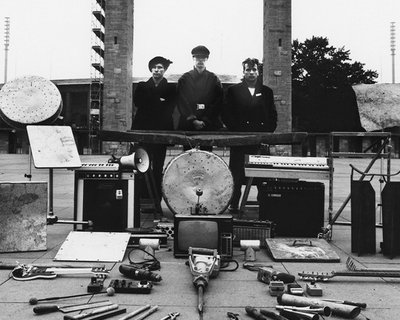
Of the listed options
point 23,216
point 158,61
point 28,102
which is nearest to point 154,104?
point 158,61

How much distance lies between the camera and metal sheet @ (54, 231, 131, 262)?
4.27 meters

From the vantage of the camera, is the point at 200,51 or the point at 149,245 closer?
the point at 149,245

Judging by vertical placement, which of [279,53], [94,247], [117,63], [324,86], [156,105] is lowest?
→ [94,247]

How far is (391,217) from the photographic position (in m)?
4.51

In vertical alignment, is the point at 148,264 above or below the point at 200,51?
below

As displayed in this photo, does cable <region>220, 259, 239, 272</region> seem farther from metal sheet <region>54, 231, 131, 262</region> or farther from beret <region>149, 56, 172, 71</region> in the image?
beret <region>149, 56, 172, 71</region>

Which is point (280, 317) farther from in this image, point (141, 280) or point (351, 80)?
point (351, 80)

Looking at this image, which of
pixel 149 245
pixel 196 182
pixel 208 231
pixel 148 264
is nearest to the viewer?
pixel 148 264

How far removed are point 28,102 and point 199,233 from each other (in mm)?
2618

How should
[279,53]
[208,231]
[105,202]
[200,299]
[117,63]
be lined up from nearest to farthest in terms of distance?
1. [200,299]
2. [208,231]
3. [105,202]
4. [279,53]
5. [117,63]

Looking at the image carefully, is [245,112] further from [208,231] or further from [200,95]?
[208,231]

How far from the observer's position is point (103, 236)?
4.66 metres

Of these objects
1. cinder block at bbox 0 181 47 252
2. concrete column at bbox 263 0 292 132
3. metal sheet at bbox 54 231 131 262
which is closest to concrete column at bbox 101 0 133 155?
concrete column at bbox 263 0 292 132

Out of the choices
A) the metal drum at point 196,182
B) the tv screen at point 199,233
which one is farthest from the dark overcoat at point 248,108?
the tv screen at point 199,233
